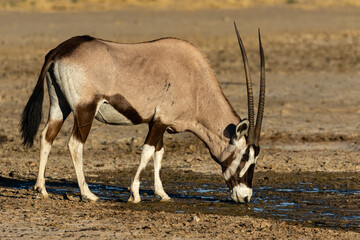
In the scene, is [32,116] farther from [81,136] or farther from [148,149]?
[148,149]

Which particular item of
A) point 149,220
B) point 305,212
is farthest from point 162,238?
point 305,212

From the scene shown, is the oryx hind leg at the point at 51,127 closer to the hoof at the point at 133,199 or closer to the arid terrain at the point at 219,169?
the arid terrain at the point at 219,169

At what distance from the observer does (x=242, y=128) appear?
26.3 feet

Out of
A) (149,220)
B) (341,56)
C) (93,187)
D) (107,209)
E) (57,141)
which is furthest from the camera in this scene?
(341,56)

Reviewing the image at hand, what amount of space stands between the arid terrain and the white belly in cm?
78

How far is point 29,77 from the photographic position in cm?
Result: 1767

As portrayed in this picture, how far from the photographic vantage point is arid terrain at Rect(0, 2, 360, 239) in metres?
7.05

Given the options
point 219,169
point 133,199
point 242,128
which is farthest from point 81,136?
point 219,169

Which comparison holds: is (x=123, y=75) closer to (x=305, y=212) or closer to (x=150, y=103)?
(x=150, y=103)

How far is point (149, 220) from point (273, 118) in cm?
651

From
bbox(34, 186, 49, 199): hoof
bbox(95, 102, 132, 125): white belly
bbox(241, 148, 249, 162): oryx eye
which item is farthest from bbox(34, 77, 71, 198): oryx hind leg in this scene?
bbox(241, 148, 249, 162): oryx eye

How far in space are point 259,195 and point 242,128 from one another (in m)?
0.96

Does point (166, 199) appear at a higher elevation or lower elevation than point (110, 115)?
lower

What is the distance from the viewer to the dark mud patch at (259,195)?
7.77 meters
